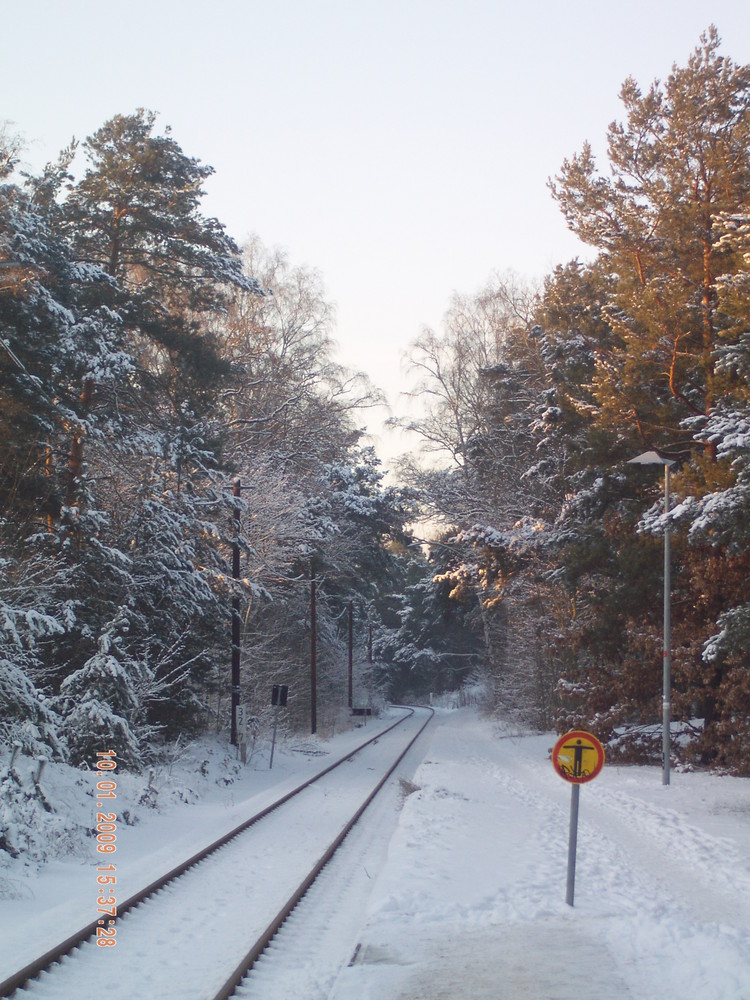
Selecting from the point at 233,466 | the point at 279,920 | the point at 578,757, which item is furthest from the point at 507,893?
the point at 233,466

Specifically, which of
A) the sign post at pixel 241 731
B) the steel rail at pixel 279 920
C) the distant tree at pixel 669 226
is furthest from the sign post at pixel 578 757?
the sign post at pixel 241 731

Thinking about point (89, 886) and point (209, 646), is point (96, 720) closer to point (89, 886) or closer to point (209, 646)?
point (89, 886)

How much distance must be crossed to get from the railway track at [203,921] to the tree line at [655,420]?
795 cm

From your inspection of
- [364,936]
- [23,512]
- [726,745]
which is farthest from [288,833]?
[726,745]

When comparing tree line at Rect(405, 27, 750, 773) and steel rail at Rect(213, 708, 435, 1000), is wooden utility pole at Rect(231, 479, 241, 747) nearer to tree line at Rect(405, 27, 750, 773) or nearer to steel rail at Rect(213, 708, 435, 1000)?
tree line at Rect(405, 27, 750, 773)

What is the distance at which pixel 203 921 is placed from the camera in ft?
27.3

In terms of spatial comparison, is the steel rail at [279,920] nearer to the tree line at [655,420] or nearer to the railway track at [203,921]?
the railway track at [203,921]

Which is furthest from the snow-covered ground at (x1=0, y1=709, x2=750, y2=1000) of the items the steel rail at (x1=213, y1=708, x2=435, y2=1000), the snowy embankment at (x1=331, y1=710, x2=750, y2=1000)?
the steel rail at (x1=213, y1=708, x2=435, y2=1000)

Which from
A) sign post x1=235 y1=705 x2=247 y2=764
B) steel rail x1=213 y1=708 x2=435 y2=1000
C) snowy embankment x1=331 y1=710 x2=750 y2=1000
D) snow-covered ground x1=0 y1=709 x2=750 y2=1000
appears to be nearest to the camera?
snowy embankment x1=331 y1=710 x2=750 y2=1000

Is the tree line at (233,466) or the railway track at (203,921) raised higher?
the tree line at (233,466)

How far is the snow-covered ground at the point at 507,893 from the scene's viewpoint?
632 cm

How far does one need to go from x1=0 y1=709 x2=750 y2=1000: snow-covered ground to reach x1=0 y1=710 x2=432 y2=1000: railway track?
0.23 m

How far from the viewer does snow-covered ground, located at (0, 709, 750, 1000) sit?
6.32 m

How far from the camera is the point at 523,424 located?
30.0 m
